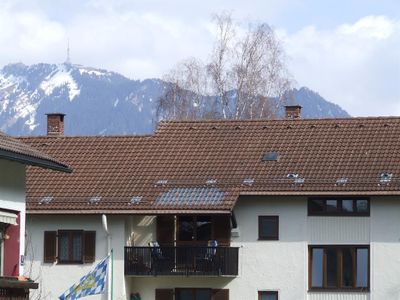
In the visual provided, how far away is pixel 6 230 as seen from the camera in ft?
124

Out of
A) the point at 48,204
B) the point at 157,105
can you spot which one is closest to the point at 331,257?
the point at 48,204

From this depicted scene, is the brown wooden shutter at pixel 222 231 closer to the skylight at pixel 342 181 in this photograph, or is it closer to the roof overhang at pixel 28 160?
the skylight at pixel 342 181

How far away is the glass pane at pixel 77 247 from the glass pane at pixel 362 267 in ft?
31.2

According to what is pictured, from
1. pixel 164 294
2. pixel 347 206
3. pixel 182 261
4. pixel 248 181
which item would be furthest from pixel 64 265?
pixel 347 206

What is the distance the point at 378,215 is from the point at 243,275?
16.4 ft

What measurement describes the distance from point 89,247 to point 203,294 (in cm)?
420

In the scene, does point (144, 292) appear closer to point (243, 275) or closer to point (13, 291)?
point (243, 275)

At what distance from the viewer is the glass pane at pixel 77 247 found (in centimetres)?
5594

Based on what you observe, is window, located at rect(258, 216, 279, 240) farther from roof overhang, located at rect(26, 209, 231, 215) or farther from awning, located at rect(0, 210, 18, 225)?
awning, located at rect(0, 210, 18, 225)

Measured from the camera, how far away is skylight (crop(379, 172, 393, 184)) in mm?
53844

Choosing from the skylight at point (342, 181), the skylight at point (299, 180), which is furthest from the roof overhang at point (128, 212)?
the skylight at point (342, 181)

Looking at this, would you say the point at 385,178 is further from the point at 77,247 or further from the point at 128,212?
the point at 77,247

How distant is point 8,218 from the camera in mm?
37406

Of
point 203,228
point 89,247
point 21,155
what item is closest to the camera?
point 21,155
